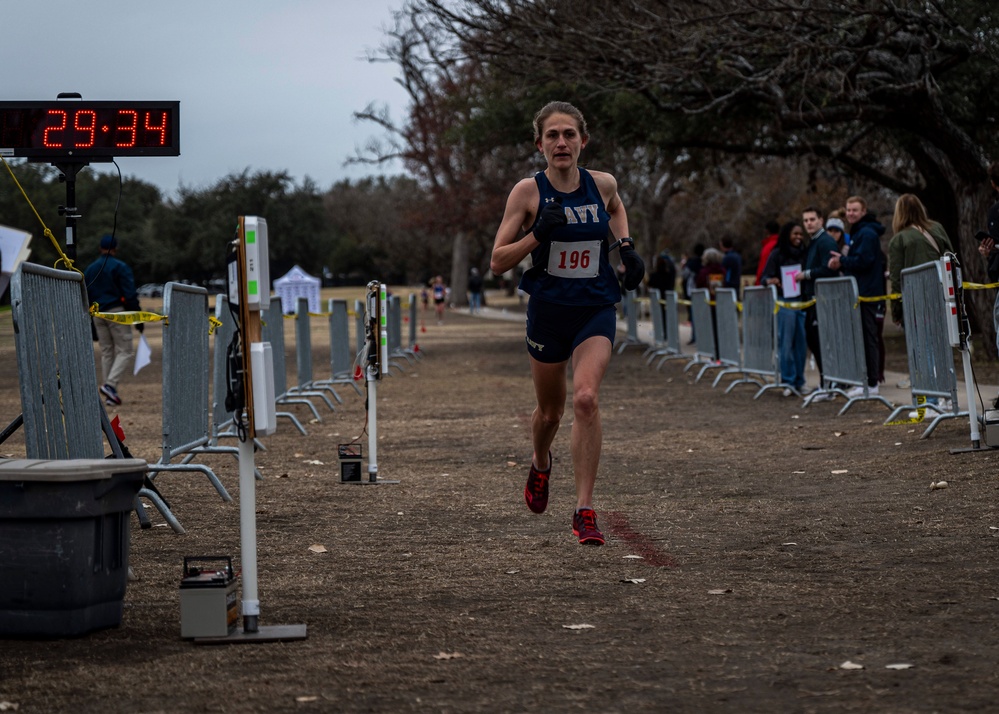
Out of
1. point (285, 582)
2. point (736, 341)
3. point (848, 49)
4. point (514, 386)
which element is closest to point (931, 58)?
point (848, 49)

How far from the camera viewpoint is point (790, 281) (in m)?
16.6

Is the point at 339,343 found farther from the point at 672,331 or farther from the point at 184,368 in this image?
the point at 184,368

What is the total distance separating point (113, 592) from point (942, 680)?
296 cm

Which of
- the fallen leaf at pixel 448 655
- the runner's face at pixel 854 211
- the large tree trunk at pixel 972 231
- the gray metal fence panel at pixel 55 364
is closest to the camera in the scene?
the fallen leaf at pixel 448 655

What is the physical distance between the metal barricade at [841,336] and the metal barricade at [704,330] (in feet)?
17.2

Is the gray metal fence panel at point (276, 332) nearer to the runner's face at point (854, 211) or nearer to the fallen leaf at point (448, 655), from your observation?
the runner's face at point (854, 211)

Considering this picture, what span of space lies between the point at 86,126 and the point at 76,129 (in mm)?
68

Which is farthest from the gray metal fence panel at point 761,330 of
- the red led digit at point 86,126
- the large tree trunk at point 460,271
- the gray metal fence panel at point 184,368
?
the large tree trunk at point 460,271

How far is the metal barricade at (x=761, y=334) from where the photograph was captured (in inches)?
677

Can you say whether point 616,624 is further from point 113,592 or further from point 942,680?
point 113,592

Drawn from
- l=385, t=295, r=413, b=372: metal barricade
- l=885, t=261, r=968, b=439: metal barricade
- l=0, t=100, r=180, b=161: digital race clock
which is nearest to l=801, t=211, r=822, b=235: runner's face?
l=885, t=261, r=968, b=439: metal barricade

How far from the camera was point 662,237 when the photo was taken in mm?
71938

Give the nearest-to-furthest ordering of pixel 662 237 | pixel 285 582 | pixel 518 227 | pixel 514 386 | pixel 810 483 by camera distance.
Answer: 1. pixel 285 582
2. pixel 518 227
3. pixel 810 483
4. pixel 514 386
5. pixel 662 237

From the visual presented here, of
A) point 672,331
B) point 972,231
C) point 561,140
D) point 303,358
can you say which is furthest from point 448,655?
point 672,331
